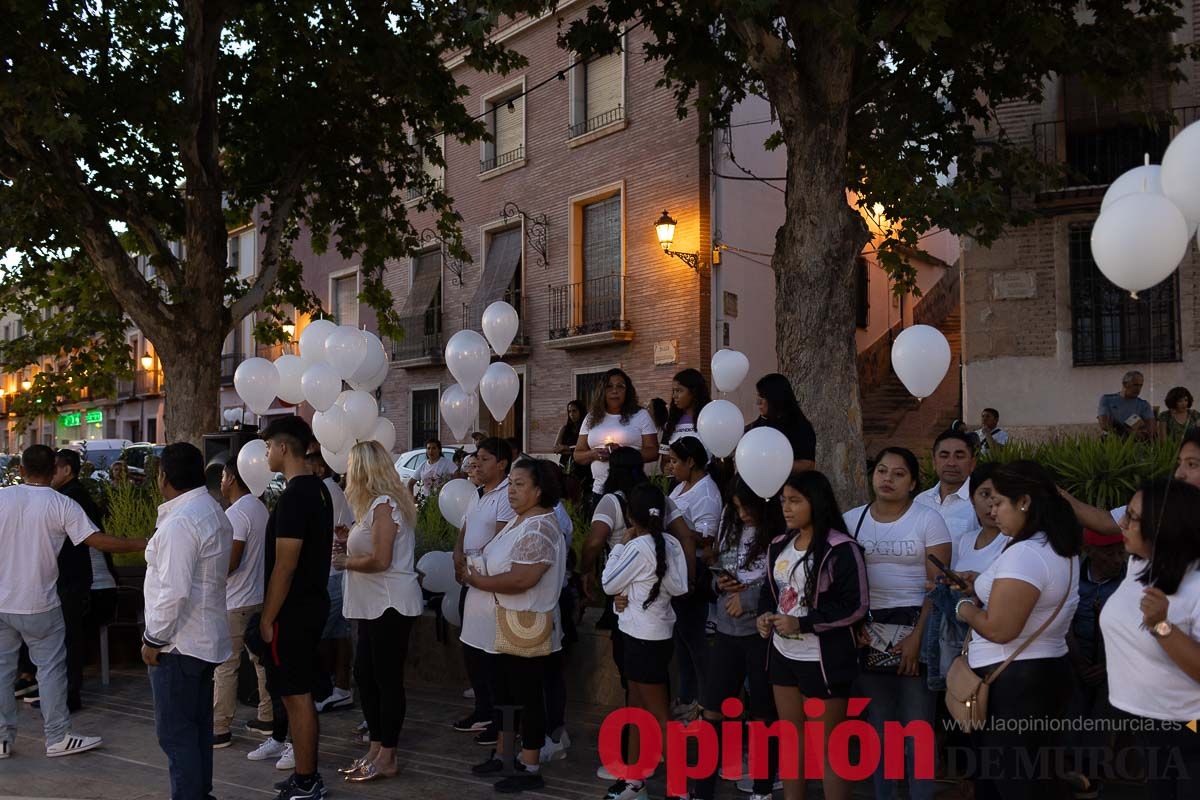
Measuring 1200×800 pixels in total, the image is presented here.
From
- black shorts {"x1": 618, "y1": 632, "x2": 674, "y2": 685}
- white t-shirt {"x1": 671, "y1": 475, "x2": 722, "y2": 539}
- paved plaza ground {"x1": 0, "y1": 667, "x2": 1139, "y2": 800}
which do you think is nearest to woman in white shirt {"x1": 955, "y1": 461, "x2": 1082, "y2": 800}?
paved plaza ground {"x1": 0, "y1": 667, "x2": 1139, "y2": 800}

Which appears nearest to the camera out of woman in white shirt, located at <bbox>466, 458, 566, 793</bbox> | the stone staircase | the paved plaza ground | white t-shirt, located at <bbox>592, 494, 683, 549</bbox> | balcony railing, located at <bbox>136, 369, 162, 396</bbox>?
woman in white shirt, located at <bbox>466, 458, 566, 793</bbox>

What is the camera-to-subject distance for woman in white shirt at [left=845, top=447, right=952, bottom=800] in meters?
4.64

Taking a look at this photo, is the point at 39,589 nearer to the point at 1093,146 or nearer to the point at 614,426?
the point at 614,426

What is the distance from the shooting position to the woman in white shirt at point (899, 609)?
4.64 metres

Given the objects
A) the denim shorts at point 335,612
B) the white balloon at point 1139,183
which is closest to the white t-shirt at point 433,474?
the denim shorts at point 335,612

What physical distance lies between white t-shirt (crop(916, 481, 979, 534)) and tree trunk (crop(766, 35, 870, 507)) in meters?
2.65

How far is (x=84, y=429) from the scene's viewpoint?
150ft

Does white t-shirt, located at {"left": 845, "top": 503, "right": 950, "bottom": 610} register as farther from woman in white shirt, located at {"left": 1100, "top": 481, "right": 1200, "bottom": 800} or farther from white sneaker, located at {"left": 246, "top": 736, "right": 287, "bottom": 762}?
white sneaker, located at {"left": 246, "top": 736, "right": 287, "bottom": 762}

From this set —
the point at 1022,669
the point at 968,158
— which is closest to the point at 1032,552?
the point at 1022,669

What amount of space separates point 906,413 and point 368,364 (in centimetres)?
1324

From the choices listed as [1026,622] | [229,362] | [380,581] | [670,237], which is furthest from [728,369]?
[229,362]

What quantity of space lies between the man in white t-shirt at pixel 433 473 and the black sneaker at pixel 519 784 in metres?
6.28

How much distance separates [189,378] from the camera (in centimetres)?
1173

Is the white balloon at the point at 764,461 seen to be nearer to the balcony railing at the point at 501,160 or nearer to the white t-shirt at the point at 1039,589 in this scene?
the white t-shirt at the point at 1039,589
